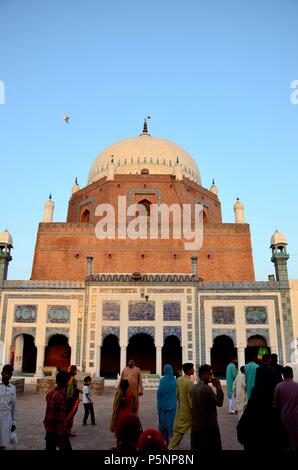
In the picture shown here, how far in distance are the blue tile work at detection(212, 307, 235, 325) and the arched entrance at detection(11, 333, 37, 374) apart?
37.7 feet

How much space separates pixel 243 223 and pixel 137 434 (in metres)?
27.5

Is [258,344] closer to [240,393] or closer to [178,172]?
[240,393]

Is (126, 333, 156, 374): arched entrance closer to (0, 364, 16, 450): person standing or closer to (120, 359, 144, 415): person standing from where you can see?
(120, 359, 144, 415): person standing

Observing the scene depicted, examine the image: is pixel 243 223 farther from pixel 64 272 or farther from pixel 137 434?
pixel 137 434

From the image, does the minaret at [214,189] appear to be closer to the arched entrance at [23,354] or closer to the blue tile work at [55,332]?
the blue tile work at [55,332]

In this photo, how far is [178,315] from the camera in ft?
73.2

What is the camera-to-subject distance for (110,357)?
80.5 ft

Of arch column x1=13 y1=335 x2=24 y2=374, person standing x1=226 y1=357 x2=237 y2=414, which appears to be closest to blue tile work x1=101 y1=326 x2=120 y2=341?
arch column x1=13 y1=335 x2=24 y2=374

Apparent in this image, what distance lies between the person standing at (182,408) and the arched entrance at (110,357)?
1790cm

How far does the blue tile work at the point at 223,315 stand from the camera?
22297 mm

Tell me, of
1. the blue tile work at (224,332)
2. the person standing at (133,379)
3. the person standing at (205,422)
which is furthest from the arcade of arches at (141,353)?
the person standing at (205,422)

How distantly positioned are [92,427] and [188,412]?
11.0ft

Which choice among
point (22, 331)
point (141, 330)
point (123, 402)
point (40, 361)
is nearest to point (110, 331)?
point (141, 330)
